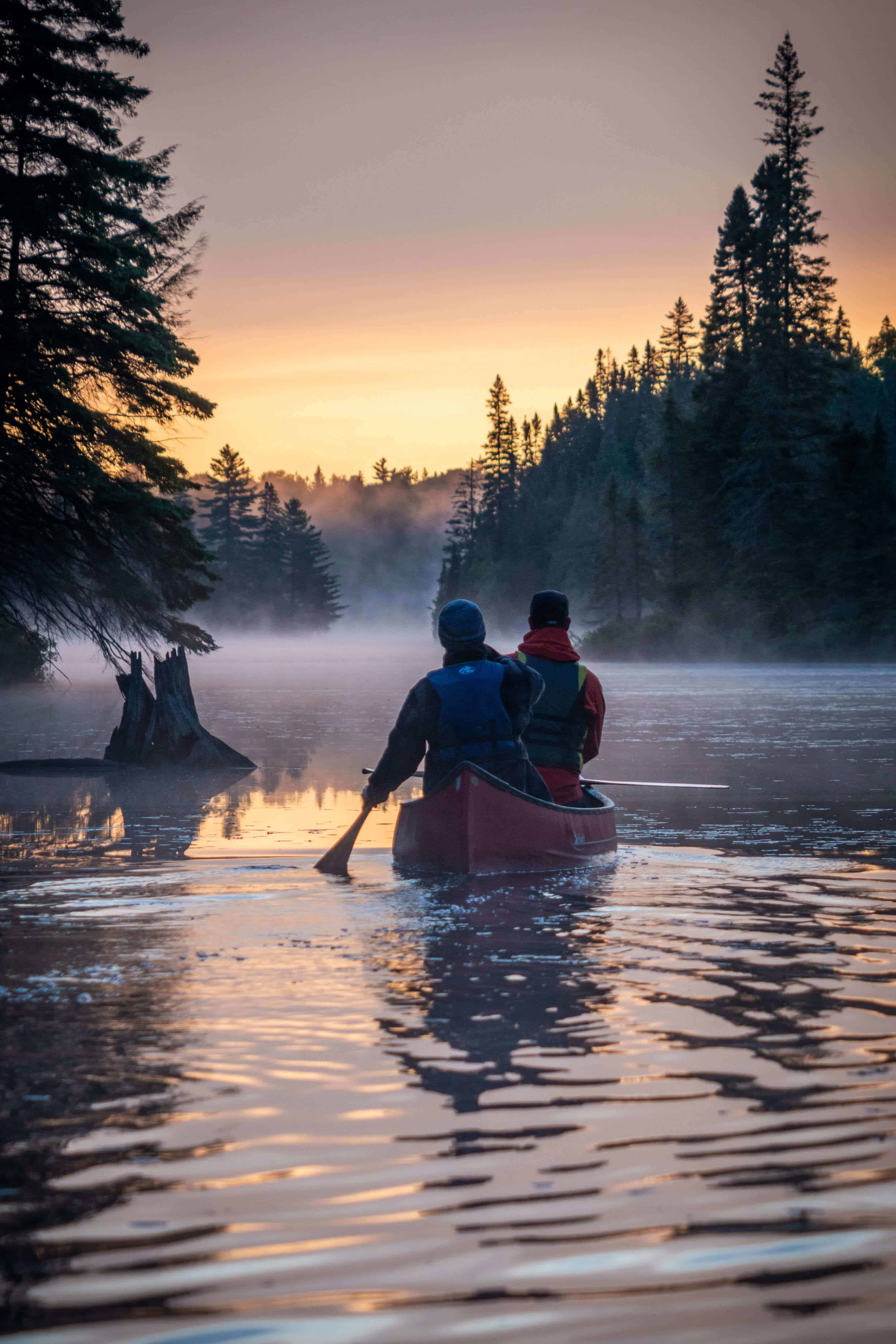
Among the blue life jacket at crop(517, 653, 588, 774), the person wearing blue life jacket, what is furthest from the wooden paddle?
the person wearing blue life jacket

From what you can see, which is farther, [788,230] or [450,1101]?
[788,230]

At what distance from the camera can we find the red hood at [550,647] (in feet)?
30.2

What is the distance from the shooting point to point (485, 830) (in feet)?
27.6

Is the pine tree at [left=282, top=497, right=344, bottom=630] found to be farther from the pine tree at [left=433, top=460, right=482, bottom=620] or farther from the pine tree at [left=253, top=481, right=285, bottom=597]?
the pine tree at [left=433, top=460, right=482, bottom=620]

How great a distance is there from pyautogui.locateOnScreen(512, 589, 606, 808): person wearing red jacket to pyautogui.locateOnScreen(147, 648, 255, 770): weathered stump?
8277mm

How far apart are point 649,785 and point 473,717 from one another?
412 cm

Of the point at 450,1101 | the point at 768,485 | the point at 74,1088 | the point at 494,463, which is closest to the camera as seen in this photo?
the point at 450,1101

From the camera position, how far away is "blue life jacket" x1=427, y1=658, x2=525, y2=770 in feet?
27.3

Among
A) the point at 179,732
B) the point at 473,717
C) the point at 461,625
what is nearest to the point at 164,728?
the point at 179,732

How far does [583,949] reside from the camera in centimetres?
627

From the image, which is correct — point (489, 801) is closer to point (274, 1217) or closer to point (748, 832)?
point (748, 832)

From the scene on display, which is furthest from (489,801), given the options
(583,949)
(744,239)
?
(744,239)

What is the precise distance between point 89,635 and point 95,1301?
61.9ft

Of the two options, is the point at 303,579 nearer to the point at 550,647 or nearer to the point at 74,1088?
the point at 550,647
